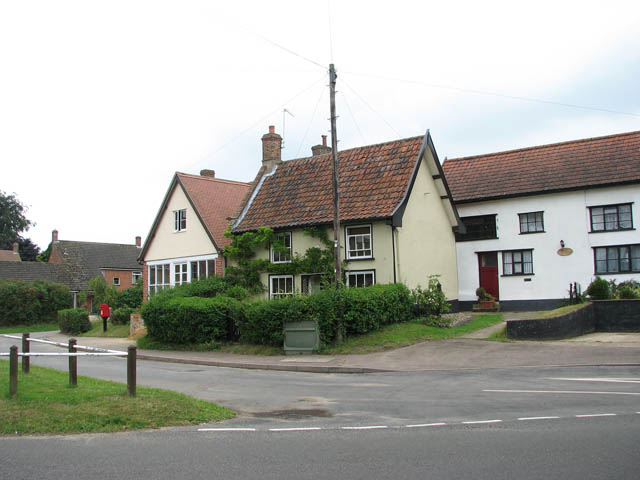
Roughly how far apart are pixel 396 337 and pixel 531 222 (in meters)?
12.6

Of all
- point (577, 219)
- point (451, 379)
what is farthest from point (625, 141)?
point (451, 379)

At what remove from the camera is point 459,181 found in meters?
32.3

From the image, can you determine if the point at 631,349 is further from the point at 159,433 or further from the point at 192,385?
the point at 159,433

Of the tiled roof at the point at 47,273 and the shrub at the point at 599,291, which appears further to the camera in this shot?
the tiled roof at the point at 47,273

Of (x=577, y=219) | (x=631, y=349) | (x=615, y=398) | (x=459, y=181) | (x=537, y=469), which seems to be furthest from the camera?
(x=459, y=181)

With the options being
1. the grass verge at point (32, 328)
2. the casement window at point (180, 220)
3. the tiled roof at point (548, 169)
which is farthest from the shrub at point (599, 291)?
the grass verge at point (32, 328)

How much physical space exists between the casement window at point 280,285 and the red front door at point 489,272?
10.4 metres

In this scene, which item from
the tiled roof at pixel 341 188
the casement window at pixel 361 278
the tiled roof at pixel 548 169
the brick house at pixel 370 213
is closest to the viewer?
the brick house at pixel 370 213

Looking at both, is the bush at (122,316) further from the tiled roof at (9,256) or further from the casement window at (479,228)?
the tiled roof at (9,256)

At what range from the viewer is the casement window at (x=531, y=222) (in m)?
29.0

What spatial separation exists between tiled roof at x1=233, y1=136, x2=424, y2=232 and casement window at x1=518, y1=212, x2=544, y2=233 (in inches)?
279

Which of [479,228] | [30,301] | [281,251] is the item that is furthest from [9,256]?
[479,228]

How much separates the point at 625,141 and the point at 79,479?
96.2 ft

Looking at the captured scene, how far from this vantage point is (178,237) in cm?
3200
